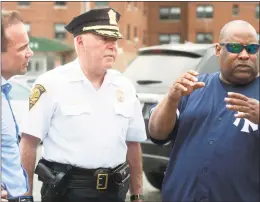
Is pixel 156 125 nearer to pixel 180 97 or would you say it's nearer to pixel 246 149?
pixel 180 97

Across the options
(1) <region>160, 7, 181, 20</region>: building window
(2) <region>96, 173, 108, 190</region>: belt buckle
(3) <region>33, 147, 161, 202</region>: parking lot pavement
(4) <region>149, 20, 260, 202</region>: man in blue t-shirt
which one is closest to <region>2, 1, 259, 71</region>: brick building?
(1) <region>160, 7, 181, 20</region>: building window

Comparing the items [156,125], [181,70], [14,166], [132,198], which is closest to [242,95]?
[156,125]

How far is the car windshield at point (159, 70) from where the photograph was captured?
6.33m

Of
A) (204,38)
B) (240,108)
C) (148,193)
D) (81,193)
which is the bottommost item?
(204,38)

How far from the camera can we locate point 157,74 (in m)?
6.52

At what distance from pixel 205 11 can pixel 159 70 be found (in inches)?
1609

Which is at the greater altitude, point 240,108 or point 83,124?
point 240,108


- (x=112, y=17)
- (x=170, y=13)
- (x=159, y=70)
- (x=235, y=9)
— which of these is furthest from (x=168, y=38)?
(x=112, y=17)

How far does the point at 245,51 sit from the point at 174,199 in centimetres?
69

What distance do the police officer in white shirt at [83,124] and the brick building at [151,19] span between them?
31.8 meters

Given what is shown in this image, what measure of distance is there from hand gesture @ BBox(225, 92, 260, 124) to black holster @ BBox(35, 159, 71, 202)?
1.08m

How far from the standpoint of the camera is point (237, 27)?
2.38m

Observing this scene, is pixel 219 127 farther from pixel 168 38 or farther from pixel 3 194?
pixel 168 38

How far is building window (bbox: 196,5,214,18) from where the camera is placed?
152 feet
